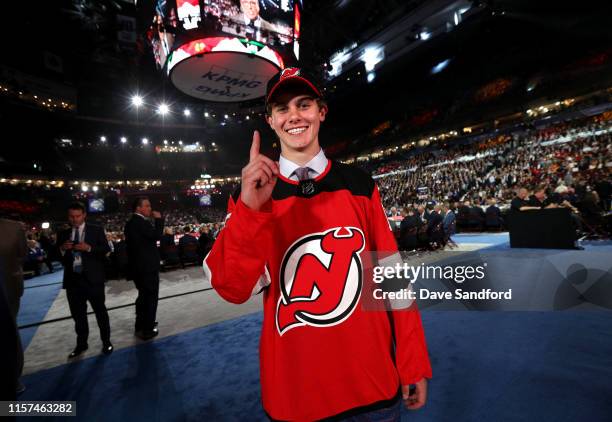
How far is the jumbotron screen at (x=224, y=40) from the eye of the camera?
19.2ft

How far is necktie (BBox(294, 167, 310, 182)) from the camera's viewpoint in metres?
1.16

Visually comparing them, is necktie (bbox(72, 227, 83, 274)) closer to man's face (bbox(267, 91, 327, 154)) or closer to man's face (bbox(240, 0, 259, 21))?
man's face (bbox(267, 91, 327, 154))

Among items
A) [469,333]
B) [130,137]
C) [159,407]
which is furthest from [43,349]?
[130,137]

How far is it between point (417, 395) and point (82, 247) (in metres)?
4.08

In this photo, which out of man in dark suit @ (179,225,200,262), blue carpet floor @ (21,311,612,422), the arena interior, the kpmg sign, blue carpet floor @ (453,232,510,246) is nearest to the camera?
blue carpet floor @ (21,311,612,422)

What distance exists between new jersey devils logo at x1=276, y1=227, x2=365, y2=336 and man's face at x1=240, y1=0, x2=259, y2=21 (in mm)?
6969

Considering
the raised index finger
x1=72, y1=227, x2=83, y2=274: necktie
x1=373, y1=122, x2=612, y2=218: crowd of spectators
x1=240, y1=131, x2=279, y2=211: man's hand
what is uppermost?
x1=373, y1=122, x2=612, y2=218: crowd of spectators

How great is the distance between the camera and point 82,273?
3.64 m

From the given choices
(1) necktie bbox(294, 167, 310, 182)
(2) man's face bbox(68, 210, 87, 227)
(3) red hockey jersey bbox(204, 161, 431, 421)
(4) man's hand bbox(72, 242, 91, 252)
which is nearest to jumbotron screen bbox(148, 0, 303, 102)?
(2) man's face bbox(68, 210, 87, 227)

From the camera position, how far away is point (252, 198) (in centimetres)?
87

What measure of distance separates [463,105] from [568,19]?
9.07 meters

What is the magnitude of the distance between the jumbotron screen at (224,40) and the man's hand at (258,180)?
623 centimetres

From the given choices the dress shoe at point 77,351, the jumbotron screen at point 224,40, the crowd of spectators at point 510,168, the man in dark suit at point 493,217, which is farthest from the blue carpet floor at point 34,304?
the crowd of spectators at point 510,168

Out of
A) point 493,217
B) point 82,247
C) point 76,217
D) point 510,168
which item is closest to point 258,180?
point 82,247
